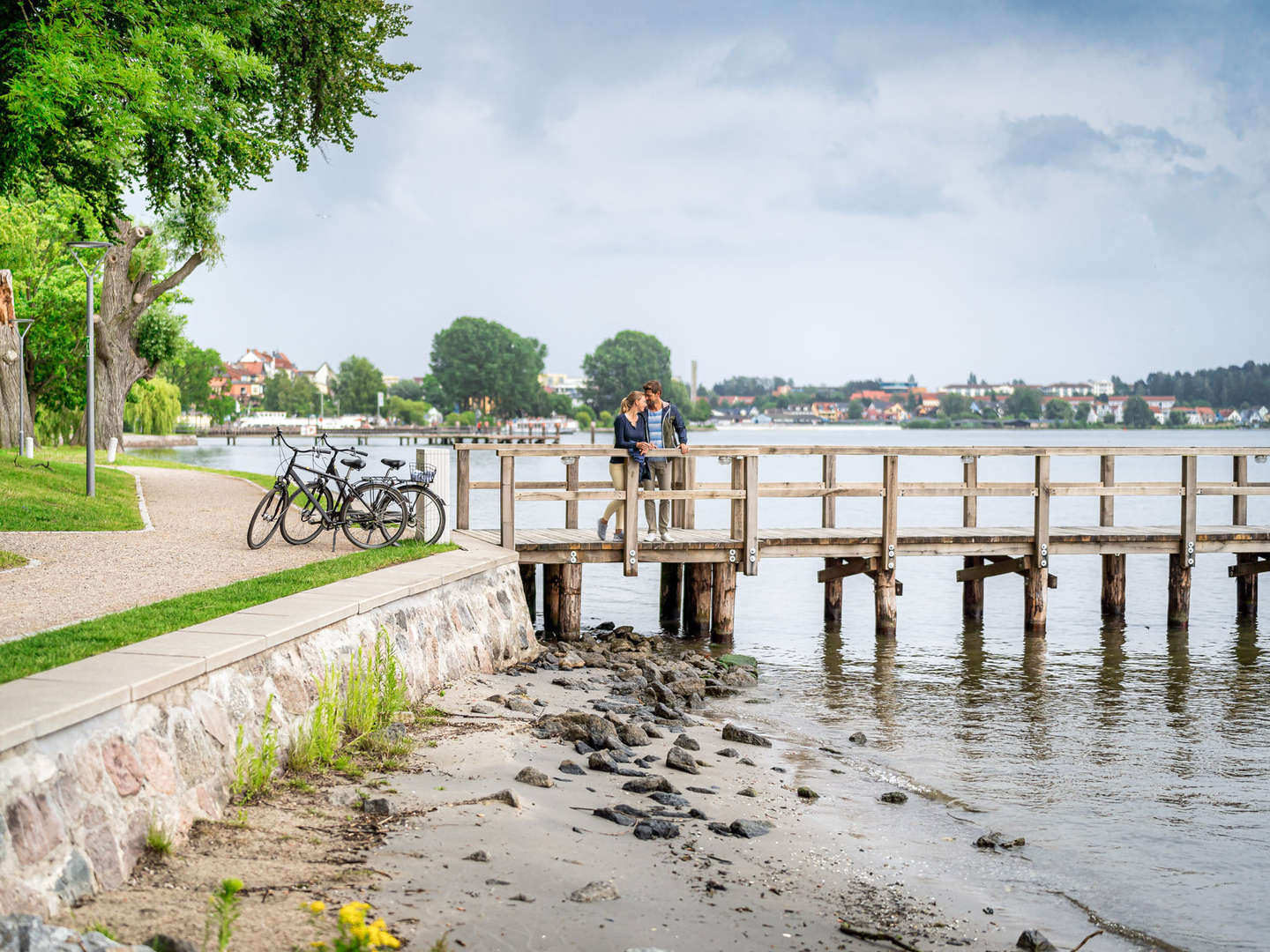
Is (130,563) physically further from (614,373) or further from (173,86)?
(614,373)

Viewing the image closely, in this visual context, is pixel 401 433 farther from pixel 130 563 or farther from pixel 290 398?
pixel 130 563

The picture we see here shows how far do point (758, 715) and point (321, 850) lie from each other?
262 inches

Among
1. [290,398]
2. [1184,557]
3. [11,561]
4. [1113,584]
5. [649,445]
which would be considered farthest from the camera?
[290,398]

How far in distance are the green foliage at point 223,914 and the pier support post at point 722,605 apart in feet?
37.7

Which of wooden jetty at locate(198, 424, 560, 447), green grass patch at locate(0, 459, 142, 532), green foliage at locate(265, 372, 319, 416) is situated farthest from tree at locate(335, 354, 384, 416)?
green grass patch at locate(0, 459, 142, 532)

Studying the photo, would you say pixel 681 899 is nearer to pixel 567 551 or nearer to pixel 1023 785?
pixel 1023 785

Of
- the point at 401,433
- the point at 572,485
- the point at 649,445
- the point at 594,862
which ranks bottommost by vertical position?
the point at 594,862

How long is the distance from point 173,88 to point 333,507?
5329mm

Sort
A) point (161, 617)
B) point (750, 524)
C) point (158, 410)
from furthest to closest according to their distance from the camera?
point (158, 410) → point (750, 524) → point (161, 617)

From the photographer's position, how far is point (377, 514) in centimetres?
1385

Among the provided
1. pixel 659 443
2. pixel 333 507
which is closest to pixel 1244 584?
pixel 659 443

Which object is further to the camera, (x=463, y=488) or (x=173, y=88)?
(x=463, y=488)

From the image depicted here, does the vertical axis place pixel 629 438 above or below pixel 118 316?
below

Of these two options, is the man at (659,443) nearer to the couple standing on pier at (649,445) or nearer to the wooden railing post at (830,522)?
the couple standing on pier at (649,445)
